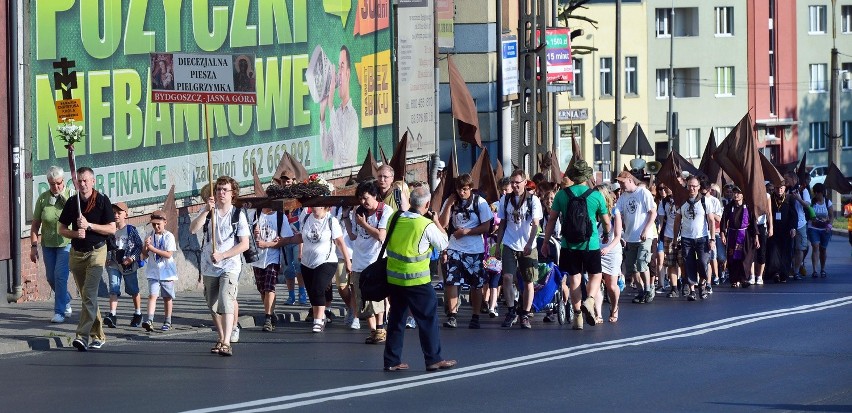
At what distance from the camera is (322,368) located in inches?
554

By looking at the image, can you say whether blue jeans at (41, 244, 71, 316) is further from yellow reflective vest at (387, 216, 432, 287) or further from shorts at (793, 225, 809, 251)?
shorts at (793, 225, 809, 251)

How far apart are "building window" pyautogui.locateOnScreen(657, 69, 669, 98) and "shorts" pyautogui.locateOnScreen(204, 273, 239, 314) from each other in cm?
6157


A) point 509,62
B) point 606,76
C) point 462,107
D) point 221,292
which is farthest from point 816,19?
point 221,292

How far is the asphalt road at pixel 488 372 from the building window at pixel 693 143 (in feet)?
193

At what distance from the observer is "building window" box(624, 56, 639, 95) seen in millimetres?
73625

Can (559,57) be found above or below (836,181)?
above

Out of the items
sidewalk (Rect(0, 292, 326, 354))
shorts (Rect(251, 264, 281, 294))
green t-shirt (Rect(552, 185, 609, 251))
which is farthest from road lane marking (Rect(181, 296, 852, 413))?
sidewalk (Rect(0, 292, 326, 354))

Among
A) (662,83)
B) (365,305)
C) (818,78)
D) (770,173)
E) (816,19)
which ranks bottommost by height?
(365,305)

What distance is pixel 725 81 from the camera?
7738 cm

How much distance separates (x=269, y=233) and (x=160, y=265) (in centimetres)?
117

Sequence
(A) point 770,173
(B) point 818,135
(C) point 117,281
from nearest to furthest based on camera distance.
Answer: (C) point 117,281 → (A) point 770,173 → (B) point 818,135

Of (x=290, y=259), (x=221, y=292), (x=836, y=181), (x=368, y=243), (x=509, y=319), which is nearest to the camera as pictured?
(x=221, y=292)

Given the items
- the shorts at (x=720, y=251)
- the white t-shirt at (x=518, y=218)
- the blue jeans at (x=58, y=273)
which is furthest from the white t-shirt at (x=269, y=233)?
the shorts at (x=720, y=251)

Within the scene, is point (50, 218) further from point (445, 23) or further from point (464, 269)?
point (445, 23)
